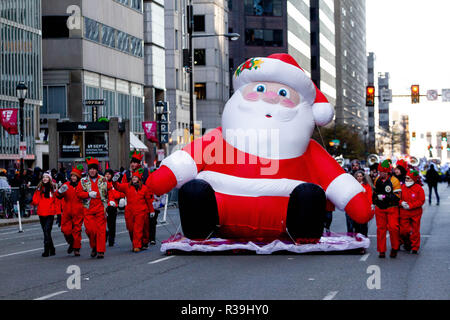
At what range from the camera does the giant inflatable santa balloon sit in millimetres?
15688

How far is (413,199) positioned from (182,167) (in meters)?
4.11

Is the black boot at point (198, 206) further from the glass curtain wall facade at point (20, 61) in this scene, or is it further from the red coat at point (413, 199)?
the glass curtain wall facade at point (20, 61)

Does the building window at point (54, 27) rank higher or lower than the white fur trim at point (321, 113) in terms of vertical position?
higher

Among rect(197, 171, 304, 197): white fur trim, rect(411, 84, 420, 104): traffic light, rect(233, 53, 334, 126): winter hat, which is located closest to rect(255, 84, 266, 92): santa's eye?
rect(233, 53, 334, 126): winter hat

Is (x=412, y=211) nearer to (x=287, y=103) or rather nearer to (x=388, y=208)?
(x=388, y=208)

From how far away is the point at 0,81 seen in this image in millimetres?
50406

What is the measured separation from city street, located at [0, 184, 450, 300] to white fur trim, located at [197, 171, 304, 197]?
3.60 feet

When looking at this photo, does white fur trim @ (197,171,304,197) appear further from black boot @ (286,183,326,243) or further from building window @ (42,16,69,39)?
building window @ (42,16,69,39)

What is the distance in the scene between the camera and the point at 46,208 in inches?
664

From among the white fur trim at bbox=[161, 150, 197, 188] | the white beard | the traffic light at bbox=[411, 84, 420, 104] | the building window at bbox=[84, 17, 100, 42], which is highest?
the building window at bbox=[84, 17, 100, 42]

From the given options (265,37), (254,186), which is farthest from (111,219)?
(265,37)

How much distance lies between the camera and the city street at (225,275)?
436 inches

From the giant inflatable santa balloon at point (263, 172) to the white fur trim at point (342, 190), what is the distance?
0.02 m

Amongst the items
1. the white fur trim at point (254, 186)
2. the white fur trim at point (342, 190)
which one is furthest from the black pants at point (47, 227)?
the white fur trim at point (342, 190)
